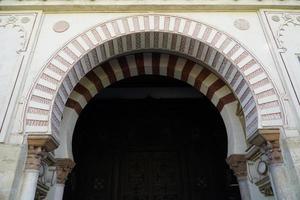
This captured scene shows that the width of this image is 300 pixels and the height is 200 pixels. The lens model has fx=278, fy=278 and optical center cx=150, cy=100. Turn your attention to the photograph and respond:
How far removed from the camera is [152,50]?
13.3ft

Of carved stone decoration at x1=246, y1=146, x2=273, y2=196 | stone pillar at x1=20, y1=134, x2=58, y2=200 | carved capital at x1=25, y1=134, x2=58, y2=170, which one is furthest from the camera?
carved stone decoration at x1=246, y1=146, x2=273, y2=196

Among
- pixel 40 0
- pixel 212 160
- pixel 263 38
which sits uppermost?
pixel 40 0

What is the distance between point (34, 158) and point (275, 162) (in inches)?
97.7

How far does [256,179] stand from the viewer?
348 centimetres

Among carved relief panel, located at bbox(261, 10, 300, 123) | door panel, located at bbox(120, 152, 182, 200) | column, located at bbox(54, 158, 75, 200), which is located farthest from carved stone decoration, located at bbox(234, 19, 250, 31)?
column, located at bbox(54, 158, 75, 200)

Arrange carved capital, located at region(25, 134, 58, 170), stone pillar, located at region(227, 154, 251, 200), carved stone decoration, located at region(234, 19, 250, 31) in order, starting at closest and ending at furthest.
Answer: carved capital, located at region(25, 134, 58, 170) → stone pillar, located at region(227, 154, 251, 200) → carved stone decoration, located at region(234, 19, 250, 31)

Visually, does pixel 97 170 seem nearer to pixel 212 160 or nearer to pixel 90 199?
pixel 90 199

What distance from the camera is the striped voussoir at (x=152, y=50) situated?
309 cm

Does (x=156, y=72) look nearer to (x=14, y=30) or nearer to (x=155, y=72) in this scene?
(x=155, y=72)

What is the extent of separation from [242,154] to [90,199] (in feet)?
8.56

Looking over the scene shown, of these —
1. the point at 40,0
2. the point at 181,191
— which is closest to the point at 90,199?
the point at 181,191

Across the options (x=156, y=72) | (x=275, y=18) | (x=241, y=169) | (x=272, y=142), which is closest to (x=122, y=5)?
(x=156, y=72)

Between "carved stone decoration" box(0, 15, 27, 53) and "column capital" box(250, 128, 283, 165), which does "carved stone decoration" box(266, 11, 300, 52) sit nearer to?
"column capital" box(250, 128, 283, 165)

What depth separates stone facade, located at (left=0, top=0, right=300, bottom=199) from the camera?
9.53 feet
